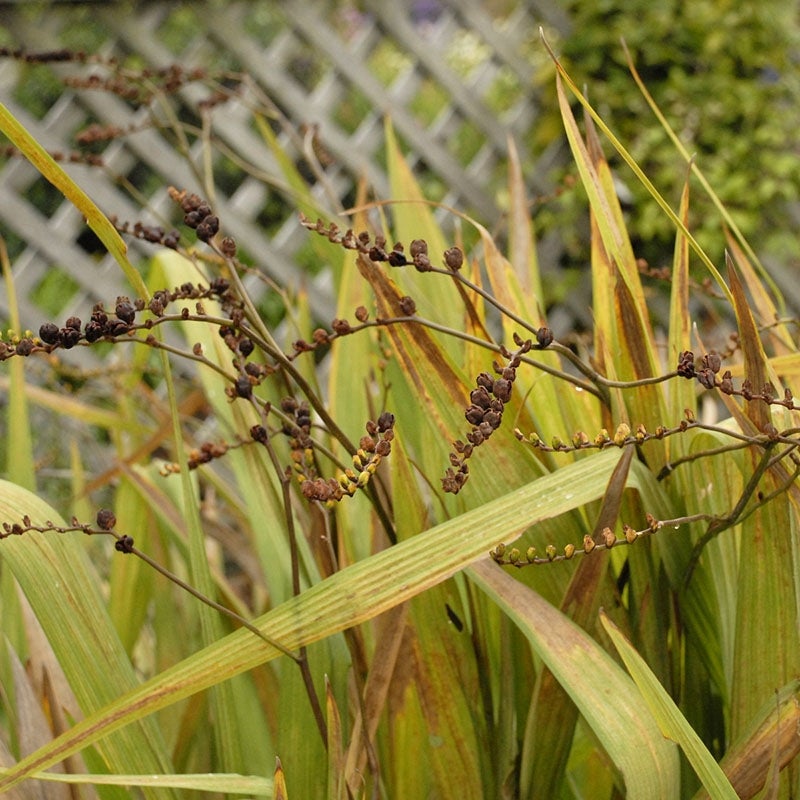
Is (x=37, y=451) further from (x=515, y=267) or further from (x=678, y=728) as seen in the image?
(x=678, y=728)

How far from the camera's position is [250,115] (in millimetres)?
3248

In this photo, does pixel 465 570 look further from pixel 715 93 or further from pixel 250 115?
pixel 715 93

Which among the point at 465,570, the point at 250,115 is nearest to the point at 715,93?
the point at 250,115

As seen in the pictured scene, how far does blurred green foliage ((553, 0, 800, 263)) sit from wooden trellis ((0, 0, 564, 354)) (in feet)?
0.72

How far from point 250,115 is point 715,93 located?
4.60 feet

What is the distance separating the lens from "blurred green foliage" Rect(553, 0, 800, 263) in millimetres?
3330

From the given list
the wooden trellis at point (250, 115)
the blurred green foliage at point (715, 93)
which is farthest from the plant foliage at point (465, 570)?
the blurred green foliage at point (715, 93)

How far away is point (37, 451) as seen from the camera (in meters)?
2.59

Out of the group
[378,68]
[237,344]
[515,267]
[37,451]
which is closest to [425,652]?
[237,344]

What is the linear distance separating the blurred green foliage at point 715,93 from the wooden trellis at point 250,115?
22 centimetres

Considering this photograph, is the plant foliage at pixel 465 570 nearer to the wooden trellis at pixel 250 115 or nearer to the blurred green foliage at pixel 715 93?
the wooden trellis at pixel 250 115

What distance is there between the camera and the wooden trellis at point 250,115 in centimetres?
285

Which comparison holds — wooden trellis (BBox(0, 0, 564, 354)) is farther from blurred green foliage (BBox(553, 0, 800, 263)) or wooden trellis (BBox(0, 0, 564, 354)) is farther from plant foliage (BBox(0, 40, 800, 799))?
plant foliage (BBox(0, 40, 800, 799))

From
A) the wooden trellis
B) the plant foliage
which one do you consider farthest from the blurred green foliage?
the plant foliage
